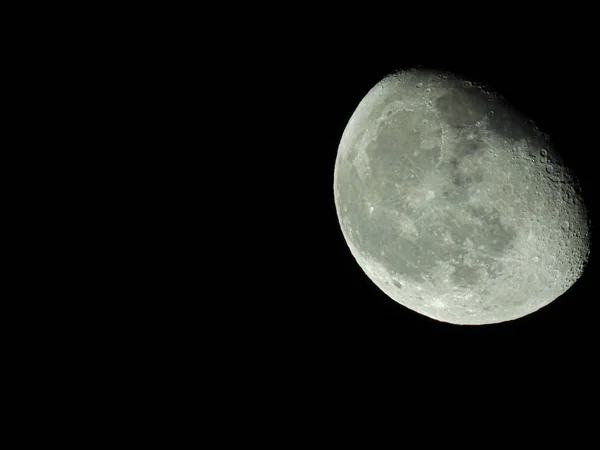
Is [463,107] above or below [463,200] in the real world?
above

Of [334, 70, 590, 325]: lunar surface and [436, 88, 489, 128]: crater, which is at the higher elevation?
[436, 88, 489, 128]: crater

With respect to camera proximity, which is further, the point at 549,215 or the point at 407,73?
the point at 407,73

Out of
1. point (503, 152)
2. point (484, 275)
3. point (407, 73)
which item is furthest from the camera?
point (407, 73)

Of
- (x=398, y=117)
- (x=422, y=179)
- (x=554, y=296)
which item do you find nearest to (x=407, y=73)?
(x=398, y=117)

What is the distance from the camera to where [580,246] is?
2.72 m

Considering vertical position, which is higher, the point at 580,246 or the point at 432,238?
the point at 580,246

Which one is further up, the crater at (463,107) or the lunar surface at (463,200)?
the crater at (463,107)

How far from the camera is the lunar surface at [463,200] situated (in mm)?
2490

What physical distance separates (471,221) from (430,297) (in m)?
0.60

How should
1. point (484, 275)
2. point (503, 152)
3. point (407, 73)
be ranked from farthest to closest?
point (407, 73) < point (484, 275) < point (503, 152)

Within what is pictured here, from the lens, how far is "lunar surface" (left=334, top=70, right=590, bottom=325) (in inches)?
98.0

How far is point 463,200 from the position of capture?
2.50 m

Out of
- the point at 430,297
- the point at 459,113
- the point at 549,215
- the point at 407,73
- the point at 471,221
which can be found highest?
the point at 407,73

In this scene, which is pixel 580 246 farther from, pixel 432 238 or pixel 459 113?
pixel 459 113
